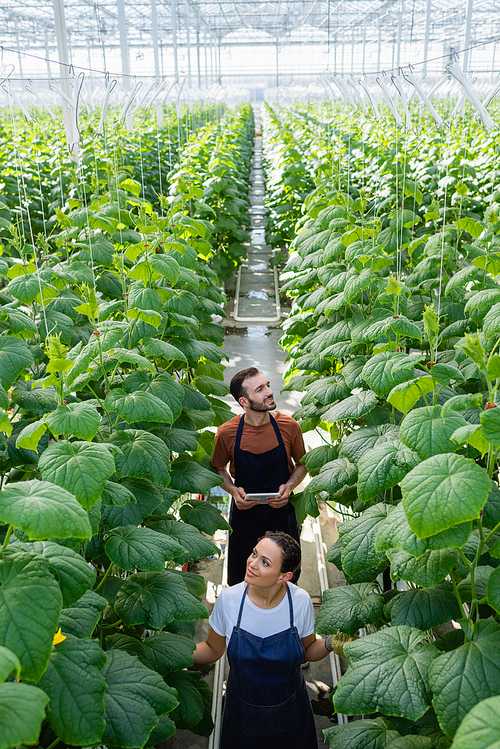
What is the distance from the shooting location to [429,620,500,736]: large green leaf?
57.6 inches

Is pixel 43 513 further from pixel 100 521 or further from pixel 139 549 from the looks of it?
pixel 100 521

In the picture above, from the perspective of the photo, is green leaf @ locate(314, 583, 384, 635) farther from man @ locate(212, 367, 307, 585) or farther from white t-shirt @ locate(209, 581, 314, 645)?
man @ locate(212, 367, 307, 585)

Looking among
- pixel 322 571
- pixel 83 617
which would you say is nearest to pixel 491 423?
pixel 83 617

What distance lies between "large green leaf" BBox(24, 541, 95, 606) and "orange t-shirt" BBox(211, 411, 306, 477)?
199 cm

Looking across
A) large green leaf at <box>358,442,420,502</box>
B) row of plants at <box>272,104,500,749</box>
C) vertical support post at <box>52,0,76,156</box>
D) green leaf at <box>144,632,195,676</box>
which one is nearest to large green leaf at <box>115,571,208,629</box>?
green leaf at <box>144,632,195,676</box>

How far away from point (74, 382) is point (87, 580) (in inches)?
39.2

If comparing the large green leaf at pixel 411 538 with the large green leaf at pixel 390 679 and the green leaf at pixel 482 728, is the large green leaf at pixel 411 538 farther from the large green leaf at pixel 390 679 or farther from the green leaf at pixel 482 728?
the green leaf at pixel 482 728

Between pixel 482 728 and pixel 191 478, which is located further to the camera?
pixel 191 478

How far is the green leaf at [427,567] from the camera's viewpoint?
1661 mm

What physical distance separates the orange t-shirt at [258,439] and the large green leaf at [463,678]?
6.34ft

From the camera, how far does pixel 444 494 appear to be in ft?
4.64

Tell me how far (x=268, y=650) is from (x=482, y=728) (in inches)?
56.0

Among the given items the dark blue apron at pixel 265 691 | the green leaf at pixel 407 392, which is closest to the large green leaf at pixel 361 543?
→ the green leaf at pixel 407 392

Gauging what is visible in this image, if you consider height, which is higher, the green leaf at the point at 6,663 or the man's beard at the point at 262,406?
the green leaf at the point at 6,663
